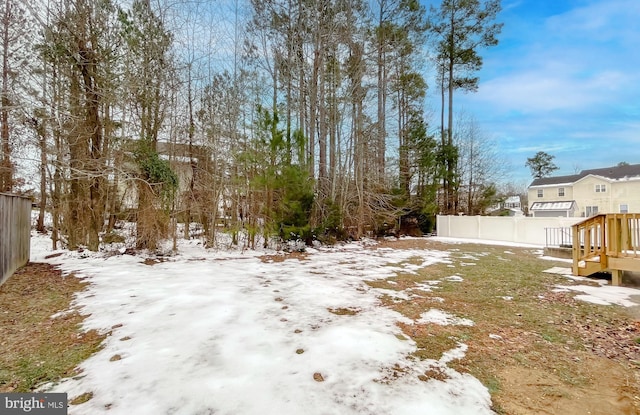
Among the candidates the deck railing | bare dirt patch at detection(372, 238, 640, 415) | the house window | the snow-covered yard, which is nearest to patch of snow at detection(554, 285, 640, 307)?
the snow-covered yard

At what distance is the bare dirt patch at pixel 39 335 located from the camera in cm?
215

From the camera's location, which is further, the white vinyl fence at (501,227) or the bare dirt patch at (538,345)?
the white vinyl fence at (501,227)

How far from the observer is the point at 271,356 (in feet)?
7.89

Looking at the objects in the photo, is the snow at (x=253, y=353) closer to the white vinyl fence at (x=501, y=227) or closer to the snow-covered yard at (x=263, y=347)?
the snow-covered yard at (x=263, y=347)

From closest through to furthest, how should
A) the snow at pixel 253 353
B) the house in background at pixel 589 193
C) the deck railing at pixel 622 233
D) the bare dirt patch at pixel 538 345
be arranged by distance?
1. the snow at pixel 253 353
2. the bare dirt patch at pixel 538 345
3. the deck railing at pixel 622 233
4. the house in background at pixel 589 193

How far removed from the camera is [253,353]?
245cm

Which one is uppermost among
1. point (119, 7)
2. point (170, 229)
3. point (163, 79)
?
point (119, 7)

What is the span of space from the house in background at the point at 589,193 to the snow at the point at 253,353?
26.8m

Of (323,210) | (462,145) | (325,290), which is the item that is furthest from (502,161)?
(325,290)

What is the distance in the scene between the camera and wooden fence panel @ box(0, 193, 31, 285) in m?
4.61

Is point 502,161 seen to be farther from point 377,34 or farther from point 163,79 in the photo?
point 163,79

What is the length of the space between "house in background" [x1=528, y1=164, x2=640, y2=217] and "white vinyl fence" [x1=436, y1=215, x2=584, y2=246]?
51.4ft

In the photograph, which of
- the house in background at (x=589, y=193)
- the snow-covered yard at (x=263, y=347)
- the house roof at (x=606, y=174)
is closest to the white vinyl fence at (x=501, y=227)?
the snow-covered yard at (x=263, y=347)

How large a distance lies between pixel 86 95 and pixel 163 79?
78.6 inches
